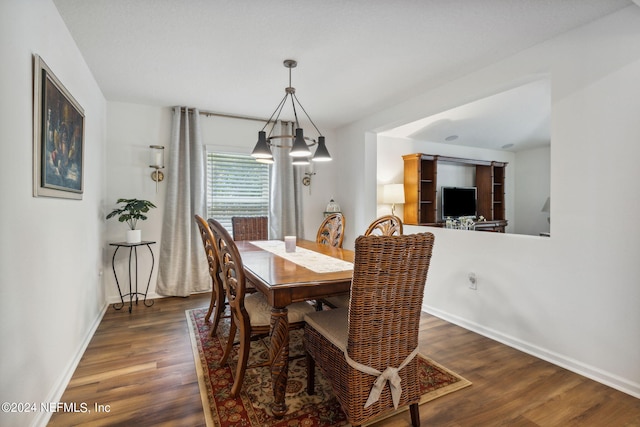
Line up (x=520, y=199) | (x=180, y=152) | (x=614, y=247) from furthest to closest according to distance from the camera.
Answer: (x=520, y=199) → (x=180, y=152) → (x=614, y=247)

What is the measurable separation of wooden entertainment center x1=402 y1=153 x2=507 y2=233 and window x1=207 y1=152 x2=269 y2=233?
234 centimetres

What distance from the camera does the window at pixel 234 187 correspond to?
4152 mm

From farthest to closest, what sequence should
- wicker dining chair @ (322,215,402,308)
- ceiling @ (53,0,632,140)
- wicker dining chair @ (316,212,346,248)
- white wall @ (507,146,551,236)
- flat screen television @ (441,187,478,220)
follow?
white wall @ (507,146,551,236)
flat screen television @ (441,187,478,220)
wicker dining chair @ (316,212,346,248)
wicker dining chair @ (322,215,402,308)
ceiling @ (53,0,632,140)

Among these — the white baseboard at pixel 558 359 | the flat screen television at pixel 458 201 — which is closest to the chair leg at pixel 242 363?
the white baseboard at pixel 558 359

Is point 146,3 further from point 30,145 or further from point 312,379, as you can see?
point 312,379

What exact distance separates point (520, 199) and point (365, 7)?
6.36 m

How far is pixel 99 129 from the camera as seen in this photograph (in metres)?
3.18

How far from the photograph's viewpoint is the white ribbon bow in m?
1.38

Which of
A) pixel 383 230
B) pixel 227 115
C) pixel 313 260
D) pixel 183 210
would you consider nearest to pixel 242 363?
pixel 313 260

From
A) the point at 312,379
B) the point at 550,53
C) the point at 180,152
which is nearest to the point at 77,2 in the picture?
the point at 180,152

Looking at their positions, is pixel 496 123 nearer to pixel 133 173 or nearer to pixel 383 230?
pixel 383 230

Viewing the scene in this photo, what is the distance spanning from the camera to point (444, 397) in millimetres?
1814

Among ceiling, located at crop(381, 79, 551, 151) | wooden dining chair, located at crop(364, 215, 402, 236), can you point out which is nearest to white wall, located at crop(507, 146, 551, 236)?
ceiling, located at crop(381, 79, 551, 151)

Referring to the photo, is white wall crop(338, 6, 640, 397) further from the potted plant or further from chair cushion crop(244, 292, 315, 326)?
the potted plant
